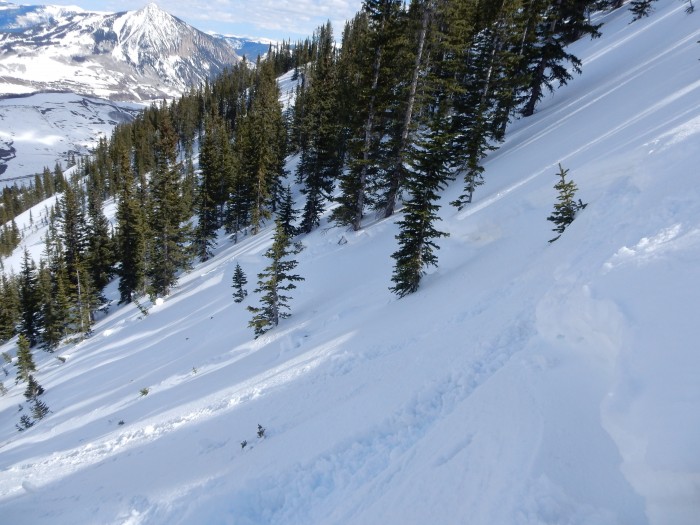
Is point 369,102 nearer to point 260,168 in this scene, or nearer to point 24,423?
point 260,168

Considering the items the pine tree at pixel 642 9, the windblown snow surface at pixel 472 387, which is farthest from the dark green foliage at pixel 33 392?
the pine tree at pixel 642 9

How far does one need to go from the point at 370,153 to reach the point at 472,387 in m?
17.7

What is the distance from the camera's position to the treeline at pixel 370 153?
775 inches

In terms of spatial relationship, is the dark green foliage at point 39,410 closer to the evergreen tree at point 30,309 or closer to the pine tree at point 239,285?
the pine tree at point 239,285

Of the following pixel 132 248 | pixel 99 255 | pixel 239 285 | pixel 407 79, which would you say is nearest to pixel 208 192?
pixel 132 248

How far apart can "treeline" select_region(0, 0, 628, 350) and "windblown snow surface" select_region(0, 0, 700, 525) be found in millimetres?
3548

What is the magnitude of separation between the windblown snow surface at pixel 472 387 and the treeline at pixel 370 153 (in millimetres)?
3548

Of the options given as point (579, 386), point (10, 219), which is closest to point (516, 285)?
point (579, 386)

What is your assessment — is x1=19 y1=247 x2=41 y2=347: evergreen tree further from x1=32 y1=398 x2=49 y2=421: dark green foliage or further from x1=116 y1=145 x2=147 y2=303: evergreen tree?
x1=32 y1=398 x2=49 y2=421: dark green foliage

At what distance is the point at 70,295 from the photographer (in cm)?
3862

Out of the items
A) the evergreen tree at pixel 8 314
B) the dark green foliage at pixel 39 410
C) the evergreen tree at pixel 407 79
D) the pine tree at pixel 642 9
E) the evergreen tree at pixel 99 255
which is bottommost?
the evergreen tree at pixel 8 314

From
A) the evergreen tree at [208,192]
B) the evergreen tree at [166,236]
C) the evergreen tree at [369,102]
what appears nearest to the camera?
the evergreen tree at [369,102]

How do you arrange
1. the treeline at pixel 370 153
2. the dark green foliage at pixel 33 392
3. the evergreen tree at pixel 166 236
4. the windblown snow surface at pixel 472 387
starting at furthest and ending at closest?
the evergreen tree at pixel 166 236
the dark green foliage at pixel 33 392
the treeline at pixel 370 153
the windblown snow surface at pixel 472 387

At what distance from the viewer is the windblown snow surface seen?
15.6ft
